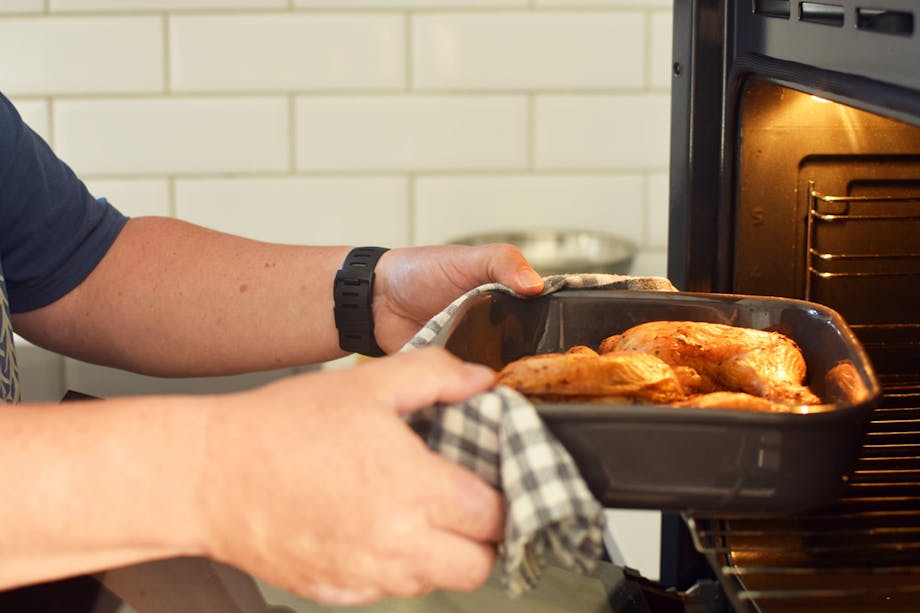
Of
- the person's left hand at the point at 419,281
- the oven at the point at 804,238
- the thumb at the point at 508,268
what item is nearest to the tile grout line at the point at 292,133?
the person's left hand at the point at 419,281

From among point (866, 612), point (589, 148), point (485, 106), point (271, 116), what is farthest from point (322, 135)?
point (866, 612)

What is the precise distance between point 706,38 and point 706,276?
6.8 inches

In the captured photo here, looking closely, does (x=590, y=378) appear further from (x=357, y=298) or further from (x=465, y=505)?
(x=357, y=298)

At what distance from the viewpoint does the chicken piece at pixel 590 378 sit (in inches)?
24.2

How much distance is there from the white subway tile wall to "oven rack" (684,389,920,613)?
973mm

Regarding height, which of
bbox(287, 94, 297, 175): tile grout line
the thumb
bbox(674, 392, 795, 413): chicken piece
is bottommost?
bbox(674, 392, 795, 413): chicken piece

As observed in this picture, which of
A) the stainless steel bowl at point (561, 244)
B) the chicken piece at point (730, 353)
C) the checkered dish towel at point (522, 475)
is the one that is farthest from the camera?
the stainless steel bowl at point (561, 244)

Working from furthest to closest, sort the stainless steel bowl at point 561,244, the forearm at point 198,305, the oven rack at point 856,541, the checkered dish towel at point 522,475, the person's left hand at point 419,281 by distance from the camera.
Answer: the stainless steel bowl at point 561,244 < the forearm at point 198,305 < the person's left hand at point 419,281 < the oven rack at point 856,541 < the checkered dish towel at point 522,475

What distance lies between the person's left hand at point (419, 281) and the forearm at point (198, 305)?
6 cm

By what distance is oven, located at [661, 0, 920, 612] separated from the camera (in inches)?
30.9

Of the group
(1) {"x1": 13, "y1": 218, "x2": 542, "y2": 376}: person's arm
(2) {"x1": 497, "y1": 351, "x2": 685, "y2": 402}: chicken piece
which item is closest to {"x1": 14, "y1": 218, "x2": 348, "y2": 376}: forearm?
(1) {"x1": 13, "y1": 218, "x2": 542, "y2": 376}: person's arm

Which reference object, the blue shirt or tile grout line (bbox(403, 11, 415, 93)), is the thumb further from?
tile grout line (bbox(403, 11, 415, 93))

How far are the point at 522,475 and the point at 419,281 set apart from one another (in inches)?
21.2

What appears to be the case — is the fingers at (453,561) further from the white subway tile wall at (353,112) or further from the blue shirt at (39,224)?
→ the white subway tile wall at (353,112)
